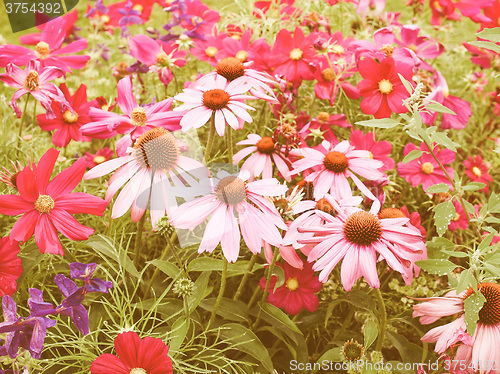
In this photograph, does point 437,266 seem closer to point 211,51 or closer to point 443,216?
point 443,216

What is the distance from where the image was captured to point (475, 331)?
1.98ft

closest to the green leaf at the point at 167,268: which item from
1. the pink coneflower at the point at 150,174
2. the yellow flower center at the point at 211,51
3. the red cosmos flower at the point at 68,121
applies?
the pink coneflower at the point at 150,174

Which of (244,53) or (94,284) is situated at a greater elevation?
(244,53)

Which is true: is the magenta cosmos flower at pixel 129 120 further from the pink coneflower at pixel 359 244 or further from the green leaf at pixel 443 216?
the green leaf at pixel 443 216

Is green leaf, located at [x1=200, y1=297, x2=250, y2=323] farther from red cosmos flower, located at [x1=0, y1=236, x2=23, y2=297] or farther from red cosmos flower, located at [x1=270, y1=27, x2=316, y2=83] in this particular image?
red cosmos flower, located at [x1=270, y1=27, x2=316, y2=83]

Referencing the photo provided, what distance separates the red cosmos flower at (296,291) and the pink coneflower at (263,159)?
15 cm

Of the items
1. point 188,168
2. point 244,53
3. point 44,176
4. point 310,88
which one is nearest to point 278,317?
point 188,168

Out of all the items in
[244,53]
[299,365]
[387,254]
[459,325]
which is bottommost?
[299,365]

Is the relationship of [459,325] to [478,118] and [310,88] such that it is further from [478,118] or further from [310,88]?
[478,118]

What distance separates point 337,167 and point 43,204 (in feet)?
1.41

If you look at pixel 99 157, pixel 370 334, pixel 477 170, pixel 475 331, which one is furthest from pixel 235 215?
pixel 477 170

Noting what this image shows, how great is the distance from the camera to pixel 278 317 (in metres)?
0.63

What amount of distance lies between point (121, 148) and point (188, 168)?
0.13 m

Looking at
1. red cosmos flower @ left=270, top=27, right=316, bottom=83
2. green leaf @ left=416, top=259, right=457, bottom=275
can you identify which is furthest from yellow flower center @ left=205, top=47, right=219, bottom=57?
green leaf @ left=416, top=259, right=457, bottom=275
